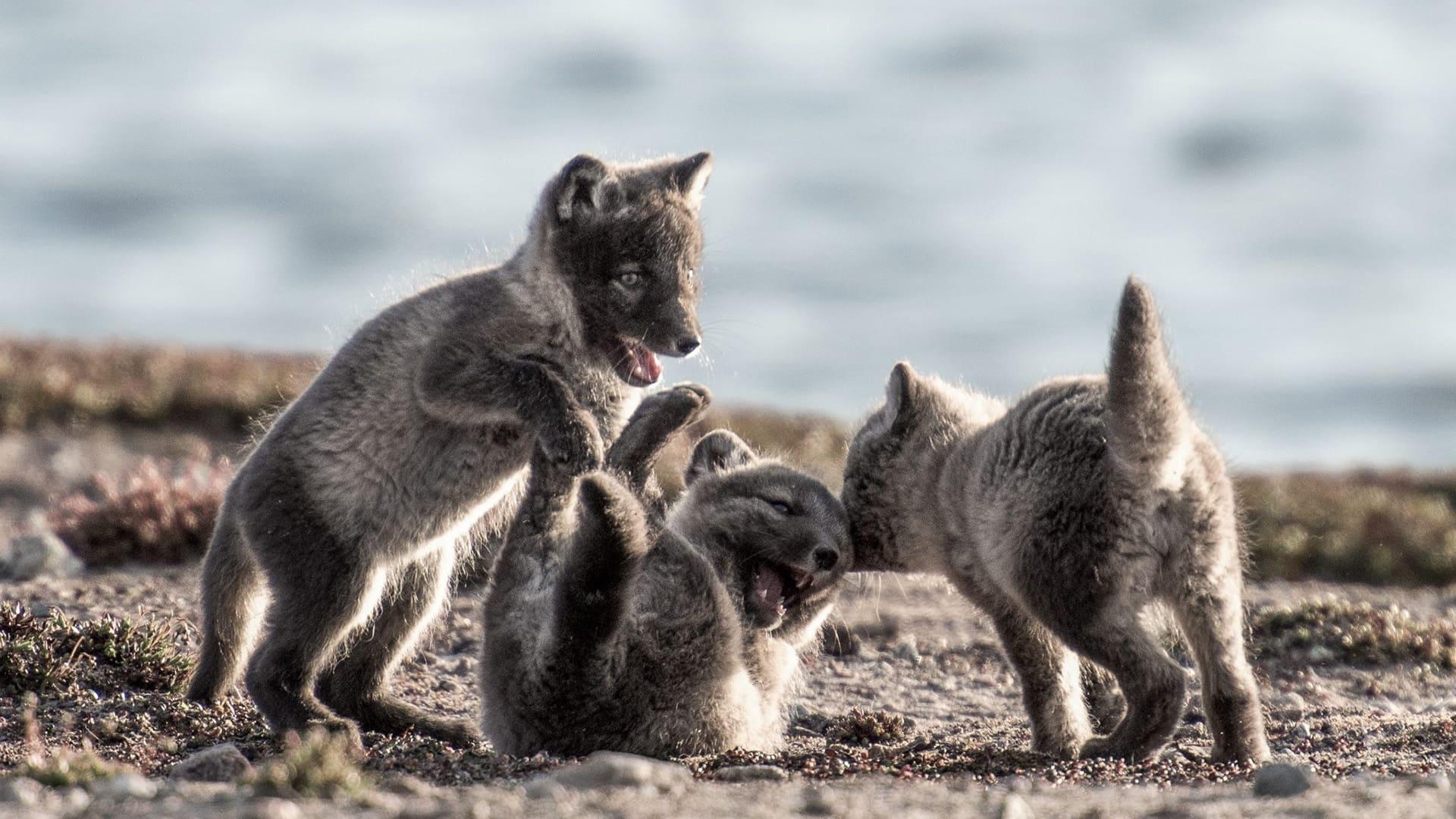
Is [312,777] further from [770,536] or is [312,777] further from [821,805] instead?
[770,536]

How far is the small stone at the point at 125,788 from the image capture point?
14.1 feet

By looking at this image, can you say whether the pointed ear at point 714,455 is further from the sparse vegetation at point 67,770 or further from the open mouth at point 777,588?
the sparse vegetation at point 67,770

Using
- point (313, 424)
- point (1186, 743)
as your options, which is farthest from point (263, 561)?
point (1186, 743)

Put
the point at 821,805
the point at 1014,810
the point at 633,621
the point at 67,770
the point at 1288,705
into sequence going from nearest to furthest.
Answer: the point at 1014,810 → the point at 821,805 → the point at 67,770 → the point at 633,621 → the point at 1288,705

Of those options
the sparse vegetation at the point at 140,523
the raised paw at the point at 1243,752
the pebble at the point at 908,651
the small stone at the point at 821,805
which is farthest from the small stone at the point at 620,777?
the sparse vegetation at the point at 140,523

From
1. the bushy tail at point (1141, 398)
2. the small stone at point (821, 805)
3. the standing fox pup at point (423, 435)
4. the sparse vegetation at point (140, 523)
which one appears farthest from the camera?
the sparse vegetation at point (140, 523)

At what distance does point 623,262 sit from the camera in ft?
21.6

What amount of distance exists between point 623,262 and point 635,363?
1.46ft

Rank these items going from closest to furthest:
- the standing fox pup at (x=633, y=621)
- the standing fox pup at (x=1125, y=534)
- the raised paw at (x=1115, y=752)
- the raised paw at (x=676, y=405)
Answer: the standing fox pup at (x=633, y=621)
the standing fox pup at (x=1125, y=534)
the raised paw at (x=1115, y=752)
the raised paw at (x=676, y=405)

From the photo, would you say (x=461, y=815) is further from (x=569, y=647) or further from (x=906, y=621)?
(x=906, y=621)

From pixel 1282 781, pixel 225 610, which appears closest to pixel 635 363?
pixel 225 610

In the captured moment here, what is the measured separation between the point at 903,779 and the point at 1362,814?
1579mm

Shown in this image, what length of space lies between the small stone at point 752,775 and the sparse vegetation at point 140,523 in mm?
5985

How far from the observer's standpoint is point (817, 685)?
820 centimetres
